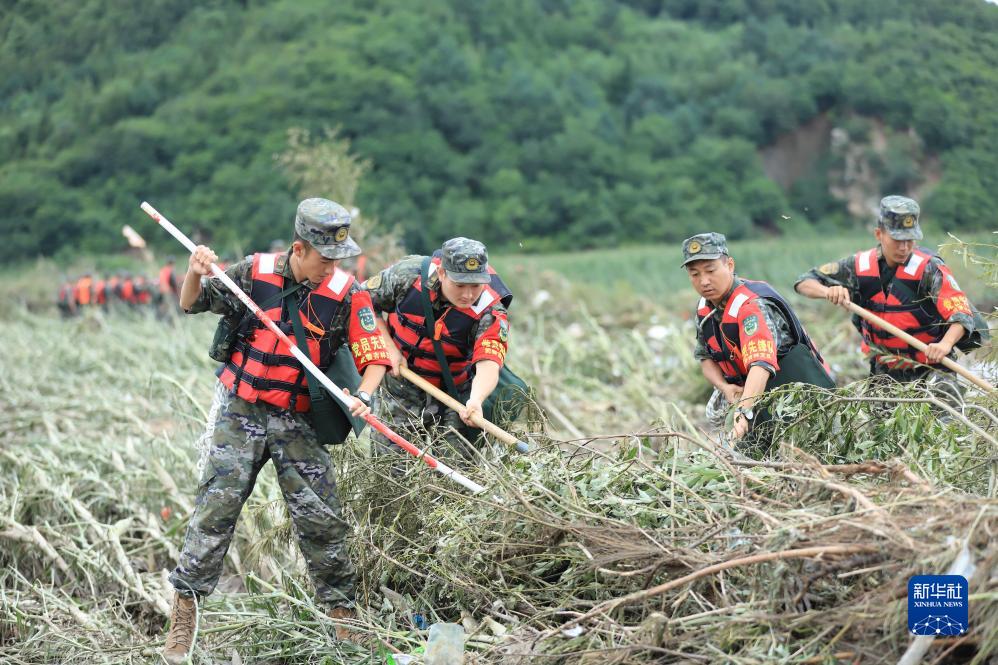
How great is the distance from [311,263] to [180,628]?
1674 mm

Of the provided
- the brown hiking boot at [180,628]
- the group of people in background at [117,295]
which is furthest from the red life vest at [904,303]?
the group of people in background at [117,295]

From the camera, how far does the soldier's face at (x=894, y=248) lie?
6410 mm

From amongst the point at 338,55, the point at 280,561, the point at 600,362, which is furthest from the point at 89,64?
the point at 280,561

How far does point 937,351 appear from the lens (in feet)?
20.2

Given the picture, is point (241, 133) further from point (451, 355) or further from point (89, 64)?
point (451, 355)

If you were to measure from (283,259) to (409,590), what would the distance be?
1613 mm

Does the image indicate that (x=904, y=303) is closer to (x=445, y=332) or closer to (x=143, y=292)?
(x=445, y=332)

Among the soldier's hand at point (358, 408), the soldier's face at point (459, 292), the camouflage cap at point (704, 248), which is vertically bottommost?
the soldier's hand at point (358, 408)

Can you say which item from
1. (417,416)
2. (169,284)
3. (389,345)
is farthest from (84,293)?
(417,416)

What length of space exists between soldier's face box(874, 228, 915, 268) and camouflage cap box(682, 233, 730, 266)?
4.63 feet

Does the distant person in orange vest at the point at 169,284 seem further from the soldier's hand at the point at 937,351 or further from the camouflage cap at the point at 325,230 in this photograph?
the soldier's hand at the point at 937,351

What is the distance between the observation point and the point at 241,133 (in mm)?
41688

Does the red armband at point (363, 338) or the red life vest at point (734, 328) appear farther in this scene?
the red life vest at point (734, 328)

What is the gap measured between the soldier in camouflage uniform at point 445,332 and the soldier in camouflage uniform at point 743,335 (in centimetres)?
103
